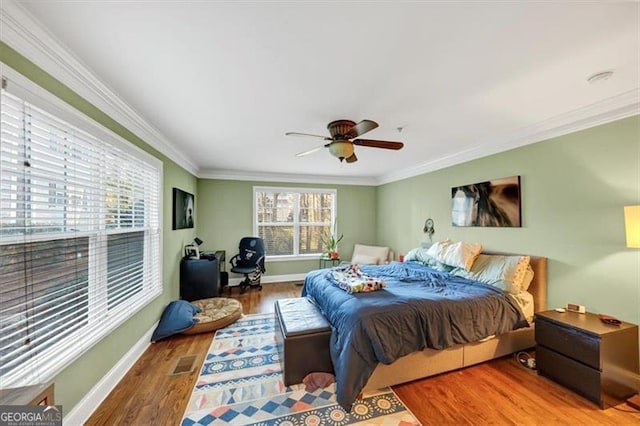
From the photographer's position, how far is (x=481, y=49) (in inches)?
59.8

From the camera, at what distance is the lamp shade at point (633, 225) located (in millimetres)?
1890

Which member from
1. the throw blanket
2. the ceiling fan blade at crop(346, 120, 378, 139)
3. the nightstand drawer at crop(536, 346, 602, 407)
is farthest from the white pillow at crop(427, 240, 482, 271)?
the ceiling fan blade at crop(346, 120, 378, 139)

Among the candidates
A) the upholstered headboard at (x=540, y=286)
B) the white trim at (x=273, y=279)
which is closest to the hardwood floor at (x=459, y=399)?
the upholstered headboard at (x=540, y=286)

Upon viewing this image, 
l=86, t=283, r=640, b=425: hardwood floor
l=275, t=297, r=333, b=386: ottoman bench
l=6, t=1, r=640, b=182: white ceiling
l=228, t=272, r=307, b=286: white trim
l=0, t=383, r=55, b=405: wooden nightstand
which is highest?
l=6, t=1, r=640, b=182: white ceiling

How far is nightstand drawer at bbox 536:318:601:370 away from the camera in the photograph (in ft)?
6.21

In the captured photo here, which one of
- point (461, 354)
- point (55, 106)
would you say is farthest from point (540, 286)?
point (55, 106)

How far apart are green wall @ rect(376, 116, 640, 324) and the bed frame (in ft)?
0.38

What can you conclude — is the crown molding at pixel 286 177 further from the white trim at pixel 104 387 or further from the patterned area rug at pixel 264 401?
the patterned area rug at pixel 264 401

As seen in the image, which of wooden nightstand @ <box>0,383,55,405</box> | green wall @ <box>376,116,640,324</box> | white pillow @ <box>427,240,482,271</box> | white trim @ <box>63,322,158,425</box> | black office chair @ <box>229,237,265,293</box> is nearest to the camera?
wooden nightstand @ <box>0,383,55,405</box>

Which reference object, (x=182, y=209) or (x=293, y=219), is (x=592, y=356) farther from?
(x=293, y=219)

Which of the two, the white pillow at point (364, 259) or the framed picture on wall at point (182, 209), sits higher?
the framed picture on wall at point (182, 209)

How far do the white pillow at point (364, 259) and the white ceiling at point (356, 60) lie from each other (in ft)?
10.3

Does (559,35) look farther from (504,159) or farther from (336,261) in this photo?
(336,261)

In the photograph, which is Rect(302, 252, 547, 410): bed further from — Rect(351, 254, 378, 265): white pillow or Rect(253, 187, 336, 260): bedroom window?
Rect(253, 187, 336, 260): bedroom window
